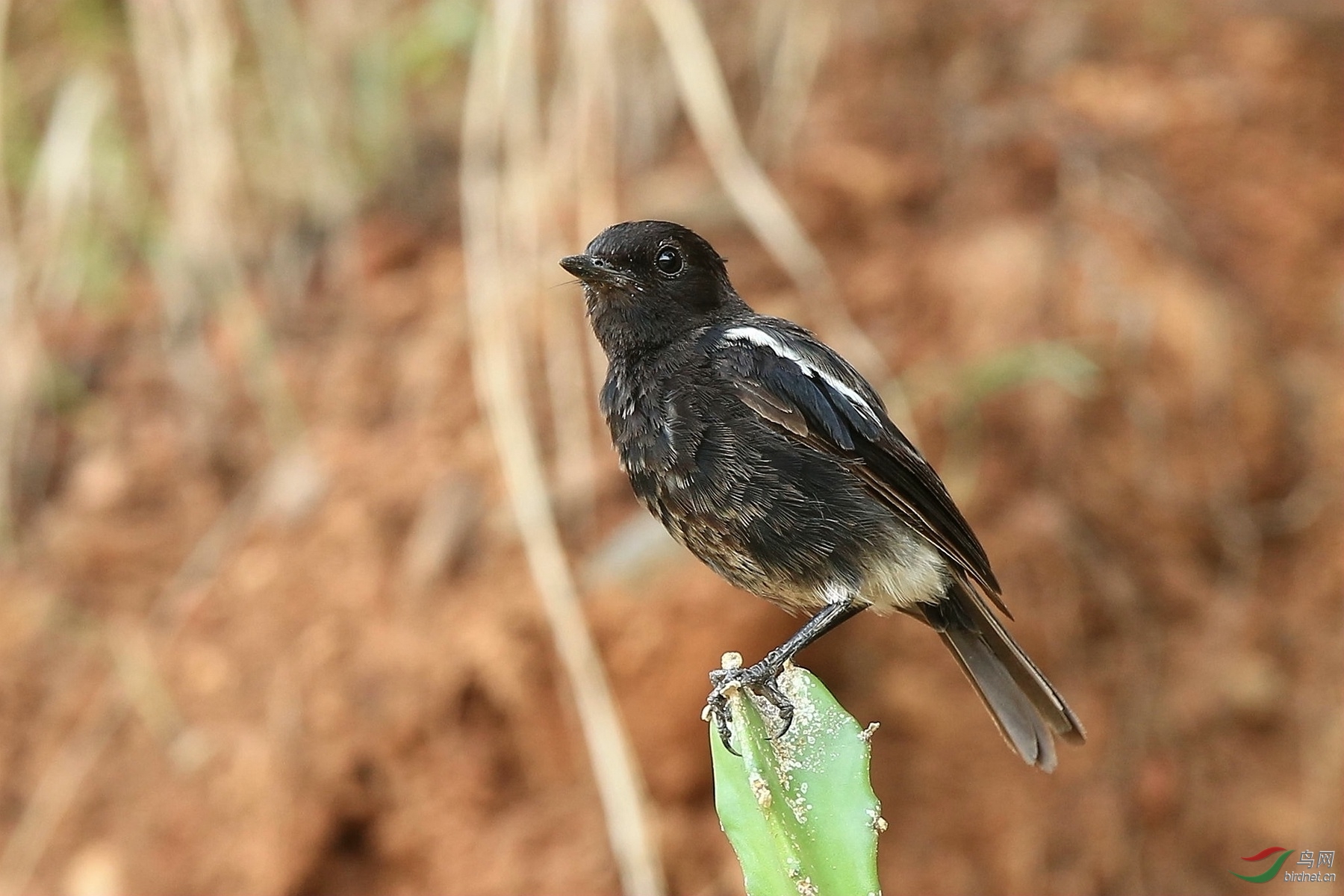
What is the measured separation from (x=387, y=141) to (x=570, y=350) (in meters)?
2.51

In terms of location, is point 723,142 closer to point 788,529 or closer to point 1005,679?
point 788,529

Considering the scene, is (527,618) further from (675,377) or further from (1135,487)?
(1135,487)

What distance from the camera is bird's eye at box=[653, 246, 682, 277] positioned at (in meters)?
3.46

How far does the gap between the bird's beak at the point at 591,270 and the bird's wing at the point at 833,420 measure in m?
0.29

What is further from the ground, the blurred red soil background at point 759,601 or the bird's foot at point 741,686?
the blurred red soil background at point 759,601

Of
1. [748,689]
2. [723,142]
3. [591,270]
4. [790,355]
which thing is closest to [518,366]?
[723,142]

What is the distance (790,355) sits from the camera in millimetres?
3314

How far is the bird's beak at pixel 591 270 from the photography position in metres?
3.25

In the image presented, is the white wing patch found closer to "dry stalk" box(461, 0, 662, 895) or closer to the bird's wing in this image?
the bird's wing

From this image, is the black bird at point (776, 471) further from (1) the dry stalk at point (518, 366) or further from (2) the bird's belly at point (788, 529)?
(1) the dry stalk at point (518, 366)

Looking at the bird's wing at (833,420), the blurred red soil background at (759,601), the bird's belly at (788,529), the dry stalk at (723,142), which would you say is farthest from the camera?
the blurred red soil background at (759,601)

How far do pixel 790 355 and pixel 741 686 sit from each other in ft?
3.12

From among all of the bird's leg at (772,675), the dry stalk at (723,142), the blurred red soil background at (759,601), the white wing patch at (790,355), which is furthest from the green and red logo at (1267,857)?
the white wing patch at (790,355)

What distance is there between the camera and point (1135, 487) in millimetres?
6230
